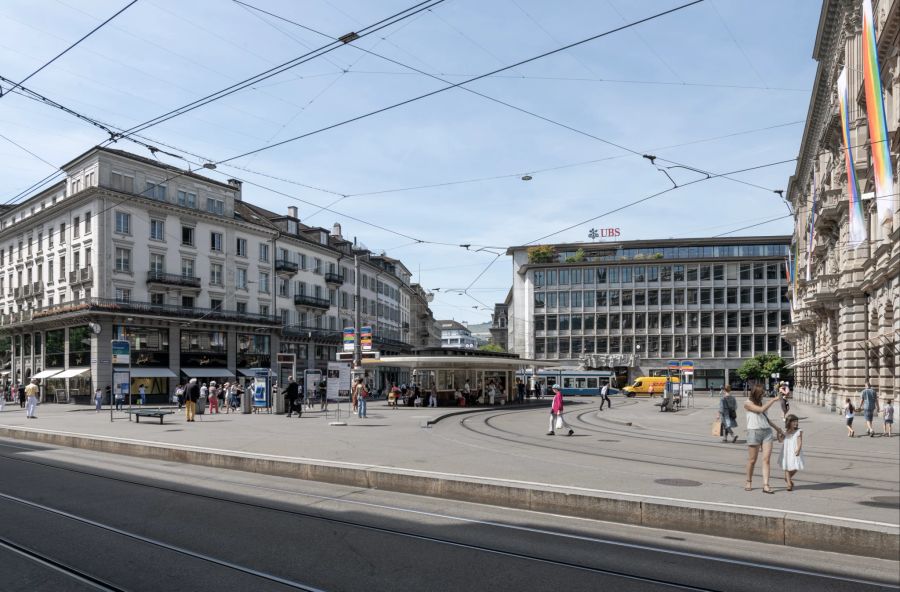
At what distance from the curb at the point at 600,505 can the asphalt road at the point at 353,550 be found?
0.75ft

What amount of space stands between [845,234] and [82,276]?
49.6m

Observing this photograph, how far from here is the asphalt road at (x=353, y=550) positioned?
690 cm

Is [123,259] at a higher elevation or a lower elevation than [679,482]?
higher

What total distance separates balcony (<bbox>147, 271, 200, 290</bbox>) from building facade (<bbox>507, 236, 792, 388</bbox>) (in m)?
49.4

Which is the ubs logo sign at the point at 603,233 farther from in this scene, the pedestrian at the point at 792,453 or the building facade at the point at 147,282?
the pedestrian at the point at 792,453

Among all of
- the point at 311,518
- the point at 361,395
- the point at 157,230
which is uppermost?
the point at 157,230

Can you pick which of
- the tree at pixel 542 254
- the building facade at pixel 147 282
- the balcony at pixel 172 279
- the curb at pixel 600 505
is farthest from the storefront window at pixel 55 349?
the tree at pixel 542 254

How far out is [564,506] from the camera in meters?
10.2

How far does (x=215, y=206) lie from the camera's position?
63.9 metres

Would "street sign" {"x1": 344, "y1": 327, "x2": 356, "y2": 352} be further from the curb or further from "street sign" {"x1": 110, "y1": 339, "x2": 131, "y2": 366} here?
the curb

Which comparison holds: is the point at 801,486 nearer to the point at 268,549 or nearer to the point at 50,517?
the point at 268,549

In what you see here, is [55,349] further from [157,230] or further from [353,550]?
[353,550]

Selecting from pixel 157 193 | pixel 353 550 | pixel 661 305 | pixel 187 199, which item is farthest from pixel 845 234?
pixel 661 305

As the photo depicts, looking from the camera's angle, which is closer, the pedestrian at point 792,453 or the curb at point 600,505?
the curb at point 600,505
